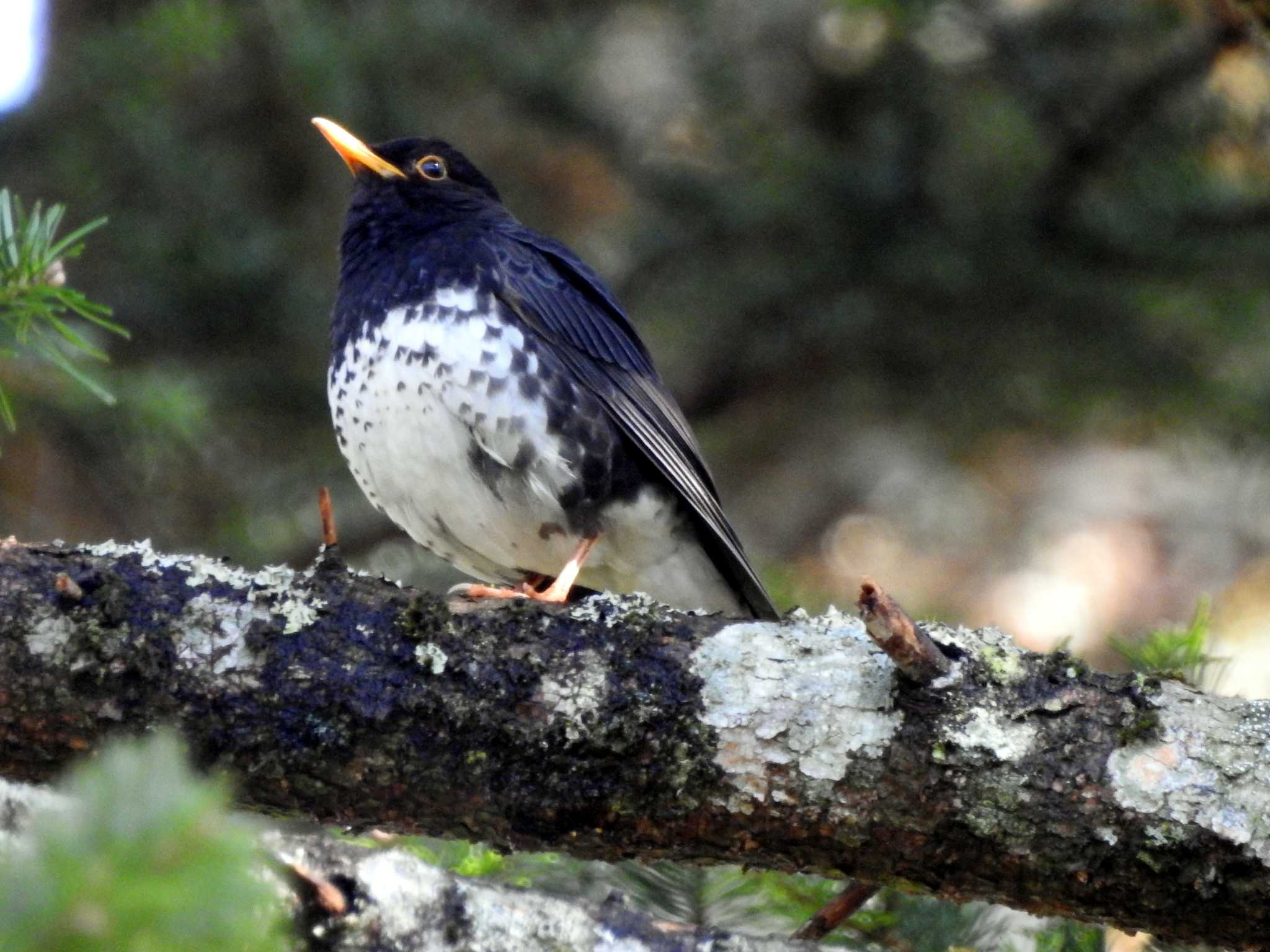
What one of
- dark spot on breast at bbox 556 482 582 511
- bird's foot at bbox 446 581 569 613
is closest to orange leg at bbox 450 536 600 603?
bird's foot at bbox 446 581 569 613

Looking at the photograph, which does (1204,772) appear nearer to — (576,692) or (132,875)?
(576,692)

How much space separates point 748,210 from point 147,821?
5123 mm

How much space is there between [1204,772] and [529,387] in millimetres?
2097

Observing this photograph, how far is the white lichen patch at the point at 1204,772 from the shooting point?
8.26 ft

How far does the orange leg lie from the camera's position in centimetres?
359

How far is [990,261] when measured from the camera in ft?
19.0

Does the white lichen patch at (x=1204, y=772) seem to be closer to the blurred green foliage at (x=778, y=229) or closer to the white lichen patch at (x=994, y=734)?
the white lichen patch at (x=994, y=734)

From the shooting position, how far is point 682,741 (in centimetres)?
269

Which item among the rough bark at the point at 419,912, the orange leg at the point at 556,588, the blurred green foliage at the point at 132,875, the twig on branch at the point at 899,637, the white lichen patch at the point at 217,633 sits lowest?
the blurred green foliage at the point at 132,875

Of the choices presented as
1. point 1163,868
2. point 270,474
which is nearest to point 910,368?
point 270,474

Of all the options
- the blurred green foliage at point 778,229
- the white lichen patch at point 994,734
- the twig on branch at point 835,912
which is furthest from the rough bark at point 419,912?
the blurred green foliage at point 778,229

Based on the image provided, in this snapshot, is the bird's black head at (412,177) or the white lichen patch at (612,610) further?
the bird's black head at (412,177)

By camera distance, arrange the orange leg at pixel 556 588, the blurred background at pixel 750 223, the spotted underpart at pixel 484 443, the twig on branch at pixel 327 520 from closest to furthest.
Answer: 1. the twig on branch at pixel 327 520
2. the orange leg at pixel 556 588
3. the spotted underpart at pixel 484 443
4. the blurred background at pixel 750 223

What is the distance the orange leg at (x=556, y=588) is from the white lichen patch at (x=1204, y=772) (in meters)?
1.39
